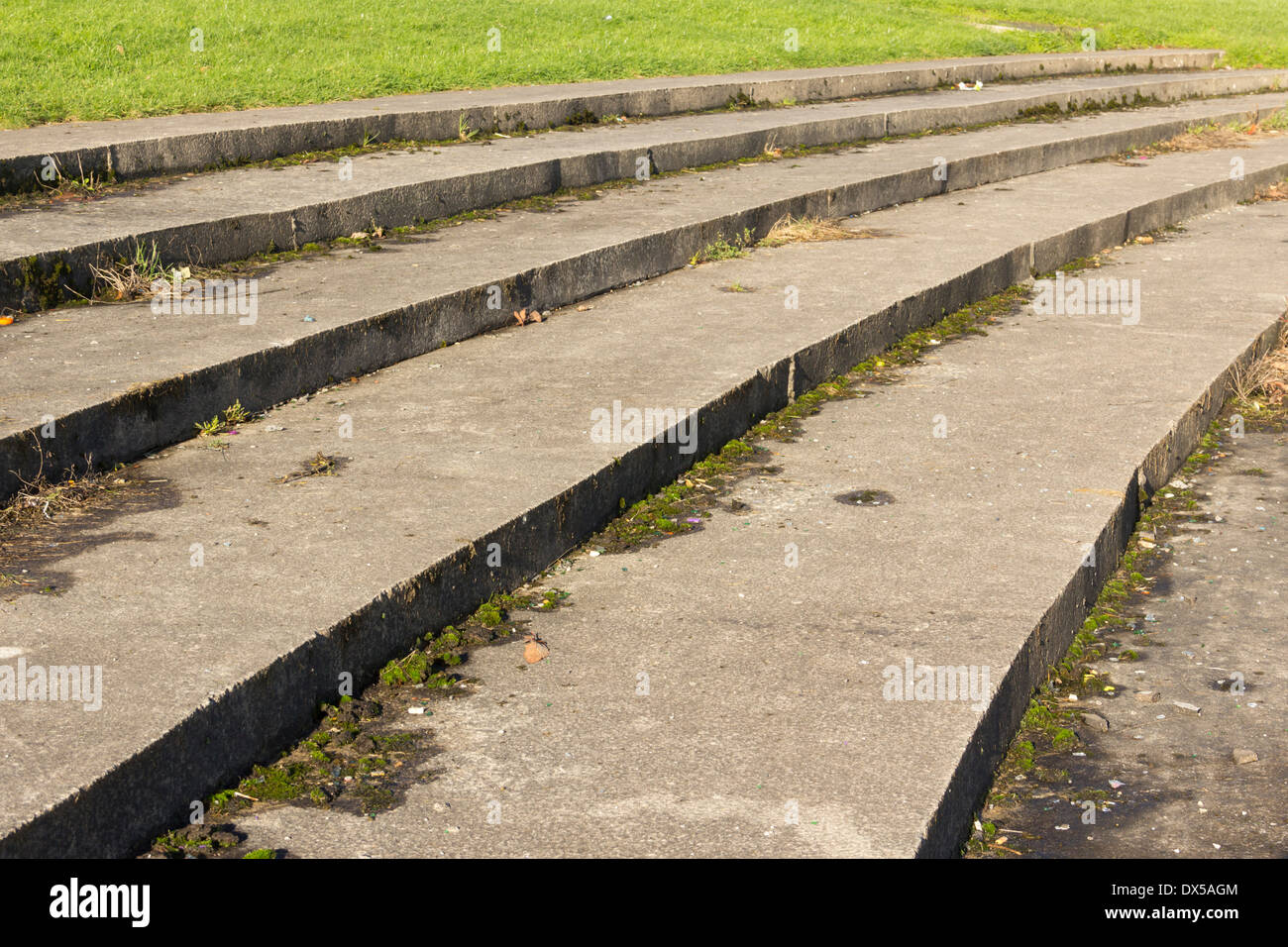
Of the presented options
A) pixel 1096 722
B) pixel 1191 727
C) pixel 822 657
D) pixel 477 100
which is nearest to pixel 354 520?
pixel 822 657


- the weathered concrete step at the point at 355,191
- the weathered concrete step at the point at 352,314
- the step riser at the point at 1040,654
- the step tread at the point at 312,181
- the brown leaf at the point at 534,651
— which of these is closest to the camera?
the step riser at the point at 1040,654

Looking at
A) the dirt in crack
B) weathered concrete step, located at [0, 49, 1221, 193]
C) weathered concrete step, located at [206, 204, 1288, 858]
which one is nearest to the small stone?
weathered concrete step, located at [206, 204, 1288, 858]

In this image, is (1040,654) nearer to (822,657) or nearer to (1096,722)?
(1096,722)

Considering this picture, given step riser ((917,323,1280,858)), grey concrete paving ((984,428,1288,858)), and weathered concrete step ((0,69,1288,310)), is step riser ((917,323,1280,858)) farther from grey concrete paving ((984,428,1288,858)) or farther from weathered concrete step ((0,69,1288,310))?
weathered concrete step ((0,69,1288,310))

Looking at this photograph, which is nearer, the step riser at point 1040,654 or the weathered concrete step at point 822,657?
the weathered concrete step at point 822,657

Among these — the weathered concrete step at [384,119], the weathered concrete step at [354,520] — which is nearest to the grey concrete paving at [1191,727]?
the weathered concrete step at [354,520]

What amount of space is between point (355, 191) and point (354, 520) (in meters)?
3.05

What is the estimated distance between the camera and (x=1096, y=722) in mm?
3047

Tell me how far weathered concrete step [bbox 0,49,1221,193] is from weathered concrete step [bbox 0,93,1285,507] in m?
1.18

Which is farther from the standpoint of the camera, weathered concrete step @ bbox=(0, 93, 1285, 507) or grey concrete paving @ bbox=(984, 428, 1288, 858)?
weathered concrete step @ bbox=(0, 93, 1285, 507)

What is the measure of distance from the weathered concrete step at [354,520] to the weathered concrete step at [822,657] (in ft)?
0.66

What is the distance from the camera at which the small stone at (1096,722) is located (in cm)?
303

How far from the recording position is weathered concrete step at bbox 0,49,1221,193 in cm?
582

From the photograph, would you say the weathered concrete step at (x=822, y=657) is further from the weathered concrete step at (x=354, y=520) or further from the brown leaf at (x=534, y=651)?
the weathered concrete step at (x=354, y=520)
